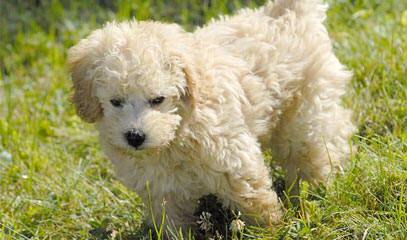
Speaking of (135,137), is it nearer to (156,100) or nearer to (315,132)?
(156,100)

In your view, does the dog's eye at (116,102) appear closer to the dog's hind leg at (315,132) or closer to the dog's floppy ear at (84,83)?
the dog's floppy ear at (84,83)

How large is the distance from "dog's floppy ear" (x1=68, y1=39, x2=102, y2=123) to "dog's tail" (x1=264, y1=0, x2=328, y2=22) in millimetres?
1324

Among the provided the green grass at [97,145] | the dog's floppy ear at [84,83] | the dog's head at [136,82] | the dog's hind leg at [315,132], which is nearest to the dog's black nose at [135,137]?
the dog's head at [136,82]

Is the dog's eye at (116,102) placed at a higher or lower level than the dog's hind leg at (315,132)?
higher

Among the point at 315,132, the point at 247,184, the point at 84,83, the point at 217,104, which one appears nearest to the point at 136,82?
the point at 84,83

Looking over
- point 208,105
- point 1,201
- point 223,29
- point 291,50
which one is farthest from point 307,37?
point 1,201

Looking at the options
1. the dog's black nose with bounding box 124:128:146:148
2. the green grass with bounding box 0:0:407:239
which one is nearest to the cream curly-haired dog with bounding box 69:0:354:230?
the dog's black nose with bounding box 124:128:146:148

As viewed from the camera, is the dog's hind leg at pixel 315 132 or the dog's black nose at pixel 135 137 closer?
the dog's black nose at pixel 135 137

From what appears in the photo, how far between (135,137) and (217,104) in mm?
599

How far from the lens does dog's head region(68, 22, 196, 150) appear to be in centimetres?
405

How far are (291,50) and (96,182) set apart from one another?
176 centimetres

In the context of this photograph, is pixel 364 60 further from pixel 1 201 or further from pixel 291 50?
pixel 1 201

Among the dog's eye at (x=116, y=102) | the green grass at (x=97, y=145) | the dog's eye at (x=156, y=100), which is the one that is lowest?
the green grass at (x=97, y=145)

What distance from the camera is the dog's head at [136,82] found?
405 centimetres
